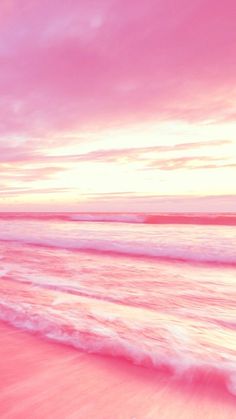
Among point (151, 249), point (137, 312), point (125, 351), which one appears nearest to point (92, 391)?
point (125, 351)

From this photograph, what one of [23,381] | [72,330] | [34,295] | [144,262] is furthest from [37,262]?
[23,381]

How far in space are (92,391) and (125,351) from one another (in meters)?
0.62

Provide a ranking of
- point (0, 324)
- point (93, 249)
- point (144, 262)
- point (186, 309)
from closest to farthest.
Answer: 1. point (0, 324)
2. point (186, 309)
3. point (144, 262)
4. point (93, 249)

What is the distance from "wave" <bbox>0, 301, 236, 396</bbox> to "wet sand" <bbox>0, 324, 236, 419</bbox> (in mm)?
79

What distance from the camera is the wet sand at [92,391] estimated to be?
2.02 m

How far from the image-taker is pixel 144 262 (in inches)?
336

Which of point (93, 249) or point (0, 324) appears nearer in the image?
point (0, 324)

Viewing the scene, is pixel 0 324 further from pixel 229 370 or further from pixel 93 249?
pixel 93 249

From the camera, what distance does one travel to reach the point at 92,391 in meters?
2.29

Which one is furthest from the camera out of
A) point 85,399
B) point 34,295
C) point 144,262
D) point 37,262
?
point 144,262

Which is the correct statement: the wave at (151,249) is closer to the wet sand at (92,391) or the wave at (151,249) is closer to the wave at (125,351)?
the wave at (125,351)

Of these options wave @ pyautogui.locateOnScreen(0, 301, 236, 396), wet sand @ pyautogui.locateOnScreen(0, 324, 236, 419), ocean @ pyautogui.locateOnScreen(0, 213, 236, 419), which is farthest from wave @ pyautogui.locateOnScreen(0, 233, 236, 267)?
wet sand @ pyautogui.locateOnScreen(0, 324, 236, 419)

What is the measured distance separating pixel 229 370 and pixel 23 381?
1.51 meters

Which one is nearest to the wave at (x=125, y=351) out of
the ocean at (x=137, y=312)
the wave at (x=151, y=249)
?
the ocean at (x=137, y=312)
